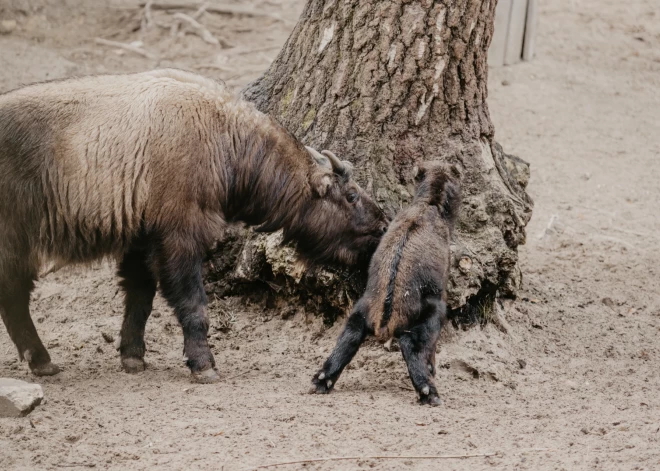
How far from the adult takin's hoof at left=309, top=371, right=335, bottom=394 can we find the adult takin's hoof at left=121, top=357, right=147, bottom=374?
4.34ft

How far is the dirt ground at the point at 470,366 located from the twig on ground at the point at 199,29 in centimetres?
143

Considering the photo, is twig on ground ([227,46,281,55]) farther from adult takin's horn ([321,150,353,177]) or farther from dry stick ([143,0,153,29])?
adult takin's horn ([321,150,353,177])

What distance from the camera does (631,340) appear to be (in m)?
6.87

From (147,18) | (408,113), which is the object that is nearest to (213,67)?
(147,18)

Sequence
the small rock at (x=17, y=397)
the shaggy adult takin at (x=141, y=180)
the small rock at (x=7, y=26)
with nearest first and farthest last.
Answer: the small rock at (x=17, y=397) → the shaggy adult takin at (x=141, y=180) → the small rock at (x=7, y=26)

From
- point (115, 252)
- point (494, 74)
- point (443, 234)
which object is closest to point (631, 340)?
point (443, 234)

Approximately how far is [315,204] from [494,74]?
631 cm

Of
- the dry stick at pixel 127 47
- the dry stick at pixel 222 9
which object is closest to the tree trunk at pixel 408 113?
the dry stick at pixel 127 47

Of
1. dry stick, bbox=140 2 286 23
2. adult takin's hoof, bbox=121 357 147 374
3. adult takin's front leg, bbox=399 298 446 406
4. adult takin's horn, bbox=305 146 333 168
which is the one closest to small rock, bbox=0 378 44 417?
adult takin's hoof, bbox=121 357 147 374

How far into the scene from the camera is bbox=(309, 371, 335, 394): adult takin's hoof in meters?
5.57

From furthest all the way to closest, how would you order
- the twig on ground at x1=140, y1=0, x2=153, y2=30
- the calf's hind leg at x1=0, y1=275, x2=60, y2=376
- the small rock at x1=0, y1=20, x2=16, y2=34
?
the twig on ground at x1=140, y1=0, x2=153, y2=30 → the small rock at x1=0, y1=20, x2=16, y2=34 → the calf's hind leg at x1=0, y1=275, x2=60, y2=376

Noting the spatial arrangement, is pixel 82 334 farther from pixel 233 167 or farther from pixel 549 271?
pixel 549 271

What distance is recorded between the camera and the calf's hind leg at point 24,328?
20.0 feet

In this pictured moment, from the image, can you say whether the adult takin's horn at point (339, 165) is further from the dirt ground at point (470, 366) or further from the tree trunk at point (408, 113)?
the dirt ground at point (470, 366)
